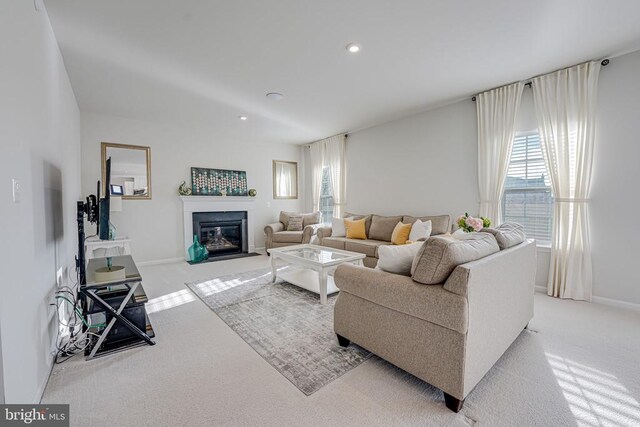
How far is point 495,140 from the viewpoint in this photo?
11.9 feet

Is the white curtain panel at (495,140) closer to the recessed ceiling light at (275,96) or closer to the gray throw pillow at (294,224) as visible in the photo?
the recessed ceiling light at (275,96)

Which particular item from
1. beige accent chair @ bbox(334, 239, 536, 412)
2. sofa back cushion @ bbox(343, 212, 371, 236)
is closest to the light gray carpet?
beige accent chair @ bbox(334, 239, 536, 412)

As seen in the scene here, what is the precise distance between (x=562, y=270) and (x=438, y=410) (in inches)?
110

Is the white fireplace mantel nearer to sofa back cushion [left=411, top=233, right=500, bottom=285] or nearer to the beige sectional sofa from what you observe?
the beige sectional sofa

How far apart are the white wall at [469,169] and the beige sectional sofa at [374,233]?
0.29m

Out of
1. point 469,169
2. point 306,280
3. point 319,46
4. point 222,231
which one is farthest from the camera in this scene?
point 222,231

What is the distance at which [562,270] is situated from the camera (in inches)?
124

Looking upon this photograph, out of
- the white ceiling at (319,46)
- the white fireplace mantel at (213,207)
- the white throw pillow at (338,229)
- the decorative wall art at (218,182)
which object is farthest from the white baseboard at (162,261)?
the white throw pillow at (338,229)

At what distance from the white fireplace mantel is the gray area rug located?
1806 mm

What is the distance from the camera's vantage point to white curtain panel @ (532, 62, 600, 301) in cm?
297

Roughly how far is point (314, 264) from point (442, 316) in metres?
1.72

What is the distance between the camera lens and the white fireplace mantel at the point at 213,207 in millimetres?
5262

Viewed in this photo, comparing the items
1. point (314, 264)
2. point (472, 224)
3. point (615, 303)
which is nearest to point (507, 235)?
point (472, 224)

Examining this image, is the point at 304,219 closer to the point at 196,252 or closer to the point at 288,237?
the point at 288,237
